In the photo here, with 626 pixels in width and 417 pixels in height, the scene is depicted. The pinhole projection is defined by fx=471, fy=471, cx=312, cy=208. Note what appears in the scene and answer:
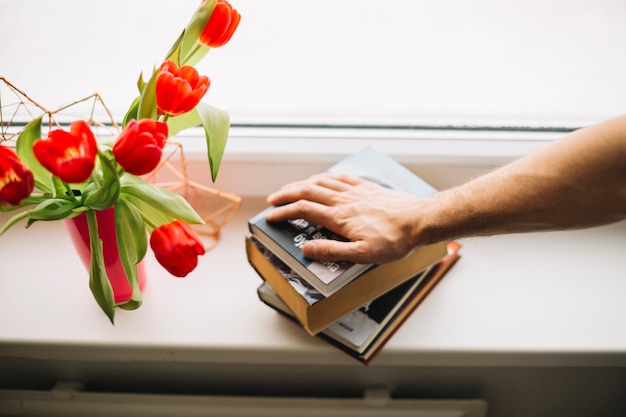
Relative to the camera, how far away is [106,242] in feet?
2.01

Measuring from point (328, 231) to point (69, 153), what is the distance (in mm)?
383

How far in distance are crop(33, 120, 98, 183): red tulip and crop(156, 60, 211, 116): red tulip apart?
8 centimetres

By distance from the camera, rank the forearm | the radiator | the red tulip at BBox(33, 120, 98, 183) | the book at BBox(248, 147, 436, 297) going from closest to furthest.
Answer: the red tulip at BBox(33, 120, 98, 183) < the forearm < the book at BBox(248, 147, 436, 297) < the radiator

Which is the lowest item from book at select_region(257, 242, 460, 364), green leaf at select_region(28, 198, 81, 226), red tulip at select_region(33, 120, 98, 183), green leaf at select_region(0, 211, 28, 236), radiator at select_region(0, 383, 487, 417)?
radiator at select_region(0, 383, 487, 417)

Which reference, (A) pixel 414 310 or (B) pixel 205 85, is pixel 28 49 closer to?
(B) pixel 205 85

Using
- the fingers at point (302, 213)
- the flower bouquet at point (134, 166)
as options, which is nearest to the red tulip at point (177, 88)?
the flower bouquet at point (134, 166)

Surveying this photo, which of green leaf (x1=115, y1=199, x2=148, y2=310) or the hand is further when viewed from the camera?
the hand

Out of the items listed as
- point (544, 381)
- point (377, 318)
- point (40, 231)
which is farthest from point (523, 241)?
point (40, 231)

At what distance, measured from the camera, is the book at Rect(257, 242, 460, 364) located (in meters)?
0.69

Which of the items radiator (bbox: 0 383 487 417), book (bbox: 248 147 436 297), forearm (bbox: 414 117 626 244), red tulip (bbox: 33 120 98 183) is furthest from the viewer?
radiator (bbox: 0 383 487 417)

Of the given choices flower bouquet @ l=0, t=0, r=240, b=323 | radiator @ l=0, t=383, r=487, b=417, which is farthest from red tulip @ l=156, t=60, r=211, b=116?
radiator @ l=0, t=383, r=487, b=417

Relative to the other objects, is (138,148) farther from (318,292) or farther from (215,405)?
(215,405)

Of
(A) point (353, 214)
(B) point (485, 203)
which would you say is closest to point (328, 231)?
(A) point (353, 214)

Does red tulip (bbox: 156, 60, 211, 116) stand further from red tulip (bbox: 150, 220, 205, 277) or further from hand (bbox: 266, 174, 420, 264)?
hand (bbox: 266, 174, 420, 264)
